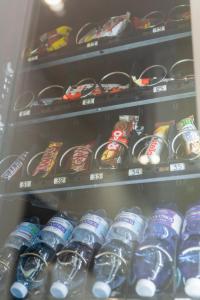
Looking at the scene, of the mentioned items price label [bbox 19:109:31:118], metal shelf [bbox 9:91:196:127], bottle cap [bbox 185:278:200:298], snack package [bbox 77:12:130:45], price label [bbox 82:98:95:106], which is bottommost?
bottle cap [bbox 185:278:200:298]

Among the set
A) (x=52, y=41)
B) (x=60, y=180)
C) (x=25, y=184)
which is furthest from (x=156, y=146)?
(x=52, y=41)

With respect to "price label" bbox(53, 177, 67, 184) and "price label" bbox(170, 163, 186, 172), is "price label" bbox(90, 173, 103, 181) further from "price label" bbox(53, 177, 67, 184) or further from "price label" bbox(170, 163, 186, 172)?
"price label" bbox(170, 163, 186, 172)

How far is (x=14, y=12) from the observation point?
55.5 inches

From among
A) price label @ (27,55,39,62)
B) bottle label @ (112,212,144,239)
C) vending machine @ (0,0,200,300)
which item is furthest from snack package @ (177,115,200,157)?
price label @ (27,55,39,62)

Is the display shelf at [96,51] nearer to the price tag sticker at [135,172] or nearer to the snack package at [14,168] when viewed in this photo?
the snack package at [14,168]

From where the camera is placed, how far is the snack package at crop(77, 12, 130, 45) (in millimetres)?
1590

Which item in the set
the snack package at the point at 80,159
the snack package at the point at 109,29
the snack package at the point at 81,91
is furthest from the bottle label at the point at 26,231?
the snack package at the point at 109,29

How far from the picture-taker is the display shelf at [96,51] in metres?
1.42

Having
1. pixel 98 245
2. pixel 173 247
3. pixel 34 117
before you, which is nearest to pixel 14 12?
pixel 34 117

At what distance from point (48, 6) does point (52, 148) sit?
0.64m

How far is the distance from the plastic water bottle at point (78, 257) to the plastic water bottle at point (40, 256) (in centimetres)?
4

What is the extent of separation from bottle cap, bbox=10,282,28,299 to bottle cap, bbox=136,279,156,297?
0.33m

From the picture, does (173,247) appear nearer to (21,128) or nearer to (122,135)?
(122,135)

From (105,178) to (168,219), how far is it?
22cm
